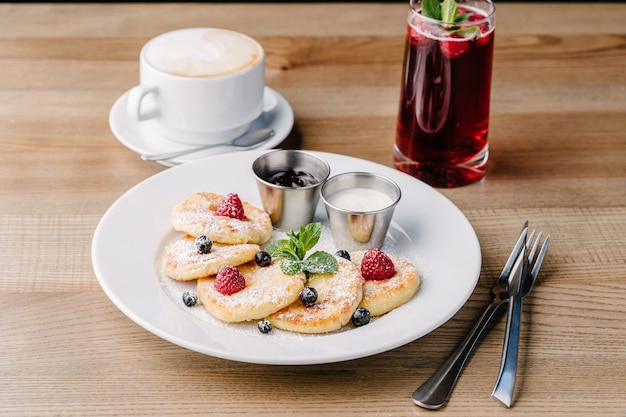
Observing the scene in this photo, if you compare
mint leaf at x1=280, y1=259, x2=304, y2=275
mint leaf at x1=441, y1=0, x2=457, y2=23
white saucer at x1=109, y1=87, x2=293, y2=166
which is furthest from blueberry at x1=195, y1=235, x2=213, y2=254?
mint leaf at x1=441, y1=0, x2=457, y2=23

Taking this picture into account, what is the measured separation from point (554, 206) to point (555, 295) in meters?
0.30

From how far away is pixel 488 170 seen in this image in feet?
5.35

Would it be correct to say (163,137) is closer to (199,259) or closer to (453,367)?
(199,259)

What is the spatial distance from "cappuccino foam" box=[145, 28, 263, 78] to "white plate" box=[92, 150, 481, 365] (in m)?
0.19

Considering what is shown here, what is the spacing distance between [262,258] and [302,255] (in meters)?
0.06

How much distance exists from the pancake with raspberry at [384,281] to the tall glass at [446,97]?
1.17 ft

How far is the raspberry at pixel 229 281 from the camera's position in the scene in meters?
1.14

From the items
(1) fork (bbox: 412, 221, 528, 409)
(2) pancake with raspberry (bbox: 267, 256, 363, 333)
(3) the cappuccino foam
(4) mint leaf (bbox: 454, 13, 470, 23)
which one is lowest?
(1) fork (bbox: 412, 221, 528, 409)

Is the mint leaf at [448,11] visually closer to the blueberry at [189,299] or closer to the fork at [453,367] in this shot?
the fork at [453,367]

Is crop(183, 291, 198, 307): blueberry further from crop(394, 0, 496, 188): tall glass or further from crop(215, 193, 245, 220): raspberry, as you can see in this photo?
crop(394, 0, 496, 188): tall glass

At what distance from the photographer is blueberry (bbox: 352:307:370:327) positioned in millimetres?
1126

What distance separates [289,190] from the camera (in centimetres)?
137

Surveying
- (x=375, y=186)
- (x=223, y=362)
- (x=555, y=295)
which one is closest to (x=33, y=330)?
(x=223, y=362)

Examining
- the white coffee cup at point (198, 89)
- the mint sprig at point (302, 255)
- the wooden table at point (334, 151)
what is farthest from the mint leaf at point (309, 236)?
the white coffee cup at point (198, 89)
